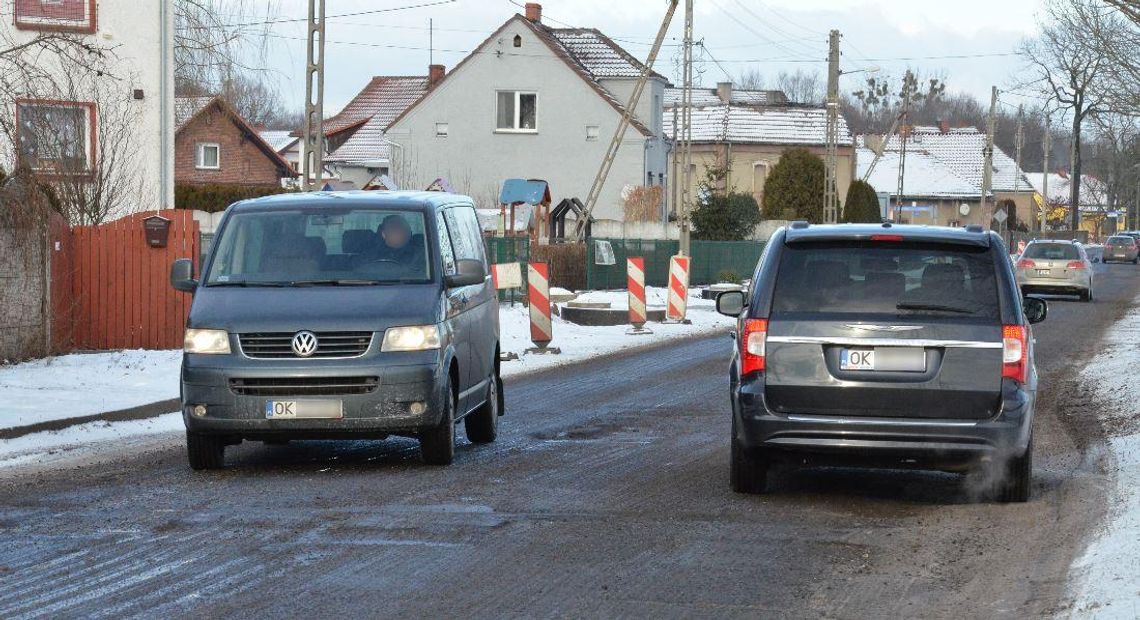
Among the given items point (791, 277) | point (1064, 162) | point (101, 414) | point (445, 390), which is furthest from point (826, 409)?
point (1064, 162)

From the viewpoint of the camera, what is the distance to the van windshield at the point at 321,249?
443 inches

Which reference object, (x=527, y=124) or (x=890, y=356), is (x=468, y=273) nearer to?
(x=890, y=356)

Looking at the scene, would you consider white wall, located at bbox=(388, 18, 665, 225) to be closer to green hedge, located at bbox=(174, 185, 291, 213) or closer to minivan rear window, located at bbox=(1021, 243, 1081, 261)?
green hedge, located at bbox=(174, 185, 291, 213)

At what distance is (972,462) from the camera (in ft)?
29.9

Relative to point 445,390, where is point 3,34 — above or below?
above

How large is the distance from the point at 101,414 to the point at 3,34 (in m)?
18.7

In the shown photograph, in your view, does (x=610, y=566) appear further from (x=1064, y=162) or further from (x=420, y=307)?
(x=1064, y=162)

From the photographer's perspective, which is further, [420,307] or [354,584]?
[420,307]

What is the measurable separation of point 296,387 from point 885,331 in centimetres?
377

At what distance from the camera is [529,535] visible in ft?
27.0

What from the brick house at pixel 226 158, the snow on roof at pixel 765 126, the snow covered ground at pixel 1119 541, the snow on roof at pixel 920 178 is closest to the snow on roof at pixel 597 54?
the brick house at pixel 226 158

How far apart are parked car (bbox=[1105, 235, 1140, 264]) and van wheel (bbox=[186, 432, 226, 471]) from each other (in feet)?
265

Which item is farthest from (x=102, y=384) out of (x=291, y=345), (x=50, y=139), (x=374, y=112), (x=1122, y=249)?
(x=1122, y=249)

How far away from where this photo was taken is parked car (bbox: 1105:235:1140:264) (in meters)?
85.2
